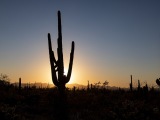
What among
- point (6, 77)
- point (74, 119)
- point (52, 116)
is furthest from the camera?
point (6, 77)

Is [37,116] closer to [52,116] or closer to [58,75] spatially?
[52,116]

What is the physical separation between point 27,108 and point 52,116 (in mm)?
3159

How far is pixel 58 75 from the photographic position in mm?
14516

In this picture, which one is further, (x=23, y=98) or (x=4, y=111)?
(x=23, y=98)

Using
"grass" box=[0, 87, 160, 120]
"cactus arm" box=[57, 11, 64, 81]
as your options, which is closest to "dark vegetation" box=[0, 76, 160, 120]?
"grass" box=[0, 87, 160, 120]

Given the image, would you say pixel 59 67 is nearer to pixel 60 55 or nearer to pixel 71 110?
pixel 60 55

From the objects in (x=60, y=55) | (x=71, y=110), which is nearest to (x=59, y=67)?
(x=60, y=55)

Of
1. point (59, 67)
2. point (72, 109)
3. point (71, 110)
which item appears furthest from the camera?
point (72, 109)

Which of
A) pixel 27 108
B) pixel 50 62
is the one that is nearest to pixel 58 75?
pixel 50 62

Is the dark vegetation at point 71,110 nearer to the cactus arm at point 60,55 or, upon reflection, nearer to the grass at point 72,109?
the grass at point 72,109

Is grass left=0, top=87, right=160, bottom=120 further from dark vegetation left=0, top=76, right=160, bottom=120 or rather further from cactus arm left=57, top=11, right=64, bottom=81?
cactus arm left=57, top=11, right=64, bottom=81

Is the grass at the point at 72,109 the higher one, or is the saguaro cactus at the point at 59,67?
the saguaro cactus at the point at 59,67

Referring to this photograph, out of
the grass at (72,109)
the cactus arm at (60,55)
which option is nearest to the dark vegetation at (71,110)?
the grass at (72,109)

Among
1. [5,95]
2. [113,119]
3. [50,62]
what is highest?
[50,62]
